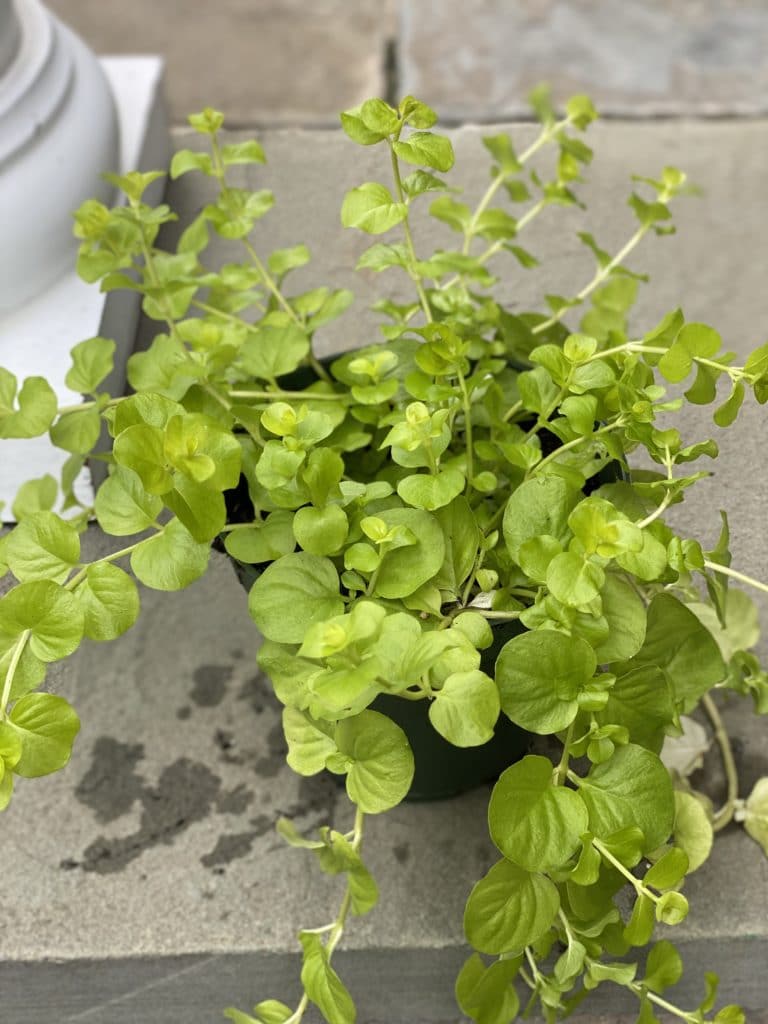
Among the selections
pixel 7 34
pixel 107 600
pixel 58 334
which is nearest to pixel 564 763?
pixel 107 600

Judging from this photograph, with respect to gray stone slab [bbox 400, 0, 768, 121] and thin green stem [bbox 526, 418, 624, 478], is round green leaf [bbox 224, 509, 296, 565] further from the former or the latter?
gray stone slab [bbox 400, 0, 768, 121]

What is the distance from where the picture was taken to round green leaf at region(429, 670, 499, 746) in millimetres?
510

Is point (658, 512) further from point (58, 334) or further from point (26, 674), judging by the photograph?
point (58, 334)

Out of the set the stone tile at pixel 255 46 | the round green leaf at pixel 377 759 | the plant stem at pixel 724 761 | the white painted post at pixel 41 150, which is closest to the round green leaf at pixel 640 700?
the round green leaf at pixel 377 759

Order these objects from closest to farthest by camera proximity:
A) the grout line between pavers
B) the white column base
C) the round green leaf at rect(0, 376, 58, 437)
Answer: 1. the round green leaf at rect(0, 376, 58, 437)
2. the grout line between pavers
3. the white column base

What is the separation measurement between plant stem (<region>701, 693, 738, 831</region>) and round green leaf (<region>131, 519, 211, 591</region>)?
1.39 feet

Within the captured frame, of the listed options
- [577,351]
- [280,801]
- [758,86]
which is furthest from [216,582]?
[758,86]

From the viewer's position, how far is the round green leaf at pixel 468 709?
51 centimetres

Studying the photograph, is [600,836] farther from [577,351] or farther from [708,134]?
[708,134]

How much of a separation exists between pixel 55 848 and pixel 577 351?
53 cm

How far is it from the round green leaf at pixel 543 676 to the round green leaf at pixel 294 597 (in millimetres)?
99

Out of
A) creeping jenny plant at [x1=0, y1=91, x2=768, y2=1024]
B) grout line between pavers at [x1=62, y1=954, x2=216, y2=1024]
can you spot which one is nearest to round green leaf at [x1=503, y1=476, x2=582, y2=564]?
creeping jenny plant at [x1=0, y1=91, x2=768, y2=1024]

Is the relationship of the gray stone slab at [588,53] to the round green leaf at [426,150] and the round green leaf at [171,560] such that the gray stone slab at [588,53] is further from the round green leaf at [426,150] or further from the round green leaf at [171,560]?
the round green leaf at [171,560]

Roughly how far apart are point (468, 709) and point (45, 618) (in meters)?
0.22
